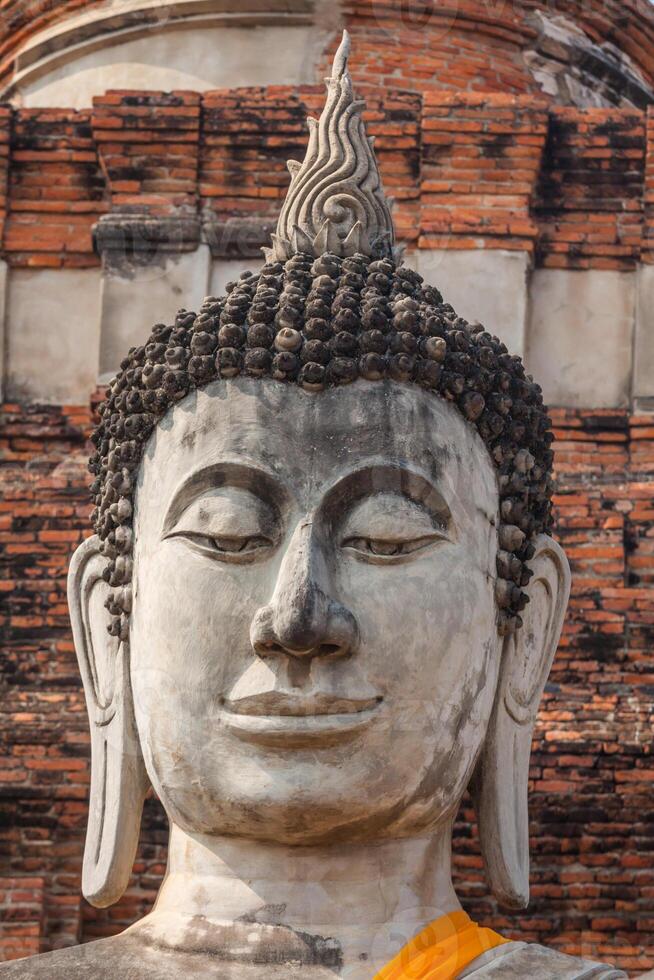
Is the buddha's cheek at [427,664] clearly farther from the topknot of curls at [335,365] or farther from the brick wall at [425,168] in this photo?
the brick wall at [425,168]

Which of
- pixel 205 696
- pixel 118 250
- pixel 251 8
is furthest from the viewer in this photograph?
pixel 251 8

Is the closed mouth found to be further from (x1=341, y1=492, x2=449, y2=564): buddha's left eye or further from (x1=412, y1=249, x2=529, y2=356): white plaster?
(x1=412, y1=249, x2=529, y2=356): white plaster

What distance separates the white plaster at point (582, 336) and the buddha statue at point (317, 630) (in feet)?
17.3

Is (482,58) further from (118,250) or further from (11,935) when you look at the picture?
(11,935)

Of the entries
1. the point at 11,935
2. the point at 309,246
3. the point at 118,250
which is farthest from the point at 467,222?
the point at 309,246

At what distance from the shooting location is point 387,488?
319 inches

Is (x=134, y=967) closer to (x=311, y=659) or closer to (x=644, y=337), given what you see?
(x=311, y=659)

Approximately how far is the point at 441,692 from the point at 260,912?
834 mm

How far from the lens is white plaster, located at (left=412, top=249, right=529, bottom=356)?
13914 millimetres

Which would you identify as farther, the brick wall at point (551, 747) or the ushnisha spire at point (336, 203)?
the brick wall at point (551, 747)

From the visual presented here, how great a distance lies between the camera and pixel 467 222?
1409 cm

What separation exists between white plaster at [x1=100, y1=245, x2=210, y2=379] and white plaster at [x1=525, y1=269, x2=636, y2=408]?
174 cm

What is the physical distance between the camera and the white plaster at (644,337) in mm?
13836

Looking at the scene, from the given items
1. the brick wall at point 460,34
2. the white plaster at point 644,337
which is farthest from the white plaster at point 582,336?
the brick wall at point 460,34
